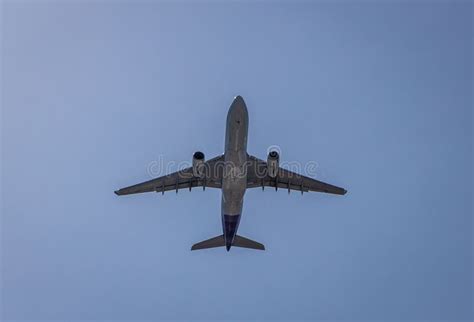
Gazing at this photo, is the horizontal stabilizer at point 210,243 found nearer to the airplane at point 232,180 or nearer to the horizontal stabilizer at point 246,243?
the airplane at point 232,180

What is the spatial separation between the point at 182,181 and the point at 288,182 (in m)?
7.87

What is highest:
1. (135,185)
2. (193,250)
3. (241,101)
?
(241,101)

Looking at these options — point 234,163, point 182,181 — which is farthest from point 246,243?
point 234,163

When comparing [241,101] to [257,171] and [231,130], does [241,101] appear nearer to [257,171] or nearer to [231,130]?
[231,130]

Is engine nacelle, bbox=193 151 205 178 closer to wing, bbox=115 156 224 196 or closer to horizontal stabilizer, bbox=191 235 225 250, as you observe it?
wing, bbox=115 156 224 196

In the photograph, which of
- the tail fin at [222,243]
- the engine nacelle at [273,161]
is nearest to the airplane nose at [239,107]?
the engine nacelle at [273,161]

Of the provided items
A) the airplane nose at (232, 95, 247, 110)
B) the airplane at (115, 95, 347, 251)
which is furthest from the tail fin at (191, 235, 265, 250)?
the airplane nose at (232, 95, 247, 110)

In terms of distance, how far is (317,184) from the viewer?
4081 centimetres

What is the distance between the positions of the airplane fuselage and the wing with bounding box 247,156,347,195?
3.28m

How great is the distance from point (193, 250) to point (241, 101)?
1388 cm

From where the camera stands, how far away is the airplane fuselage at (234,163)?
109 ft

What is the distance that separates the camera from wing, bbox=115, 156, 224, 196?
3969 cm

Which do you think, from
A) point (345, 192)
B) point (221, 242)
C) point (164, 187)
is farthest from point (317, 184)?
point (164, 187)

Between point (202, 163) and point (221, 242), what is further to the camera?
point (221, 242)
